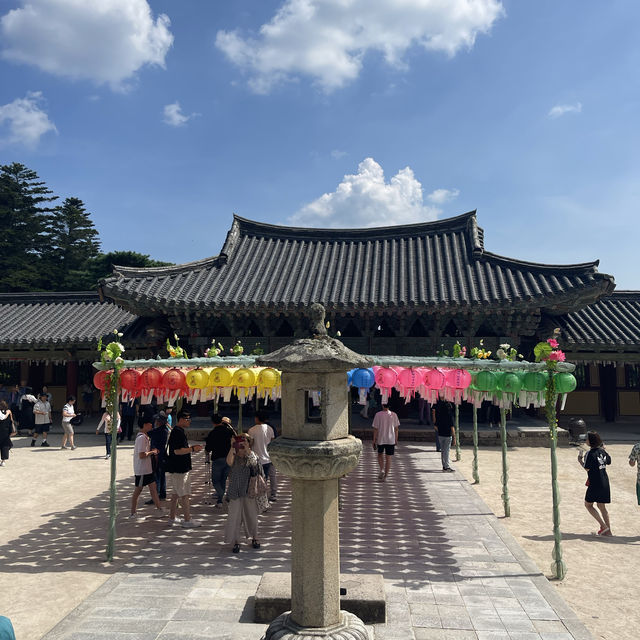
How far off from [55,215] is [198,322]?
30.1 metres

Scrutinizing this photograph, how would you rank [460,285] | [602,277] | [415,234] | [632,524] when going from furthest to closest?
[415,234] < [460,285] < [602,277] < [632,524]

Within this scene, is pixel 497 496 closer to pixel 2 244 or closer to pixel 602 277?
pixel 602 277

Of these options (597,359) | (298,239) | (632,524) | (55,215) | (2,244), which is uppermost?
(55,215)

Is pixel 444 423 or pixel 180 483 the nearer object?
pixel 180 483

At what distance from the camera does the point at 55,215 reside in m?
41.0

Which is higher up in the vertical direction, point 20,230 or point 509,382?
point 20,230

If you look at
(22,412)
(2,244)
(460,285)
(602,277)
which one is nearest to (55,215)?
(2,244)

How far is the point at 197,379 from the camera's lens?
28.9ft

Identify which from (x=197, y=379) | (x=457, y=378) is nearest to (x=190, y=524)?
(x=197, y=379)

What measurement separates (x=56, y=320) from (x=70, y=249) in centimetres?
2143

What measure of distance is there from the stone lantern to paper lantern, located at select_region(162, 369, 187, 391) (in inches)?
174

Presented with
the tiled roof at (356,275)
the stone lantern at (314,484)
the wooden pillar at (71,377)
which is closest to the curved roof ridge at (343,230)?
the tiled roof at (356,275)

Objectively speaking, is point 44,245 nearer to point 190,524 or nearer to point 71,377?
point 71,377

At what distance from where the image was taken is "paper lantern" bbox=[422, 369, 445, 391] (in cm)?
888
